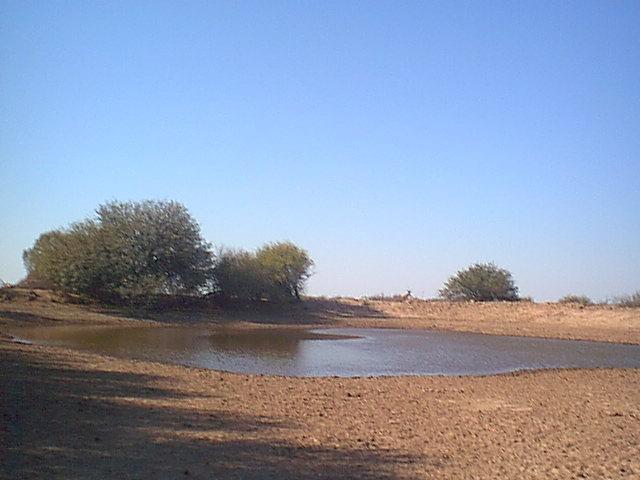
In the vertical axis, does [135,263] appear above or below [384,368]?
above

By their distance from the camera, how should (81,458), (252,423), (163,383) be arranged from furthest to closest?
(163,383) < (252,423) < (81,458)

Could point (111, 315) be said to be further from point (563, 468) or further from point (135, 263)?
point (563, 468)

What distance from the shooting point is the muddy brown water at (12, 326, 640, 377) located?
22.5m

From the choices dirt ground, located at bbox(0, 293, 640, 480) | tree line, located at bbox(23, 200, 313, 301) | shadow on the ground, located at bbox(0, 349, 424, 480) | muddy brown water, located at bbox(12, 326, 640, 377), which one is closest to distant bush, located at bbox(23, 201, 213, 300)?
tree line, located at bbox(23, 200, 313, 301)

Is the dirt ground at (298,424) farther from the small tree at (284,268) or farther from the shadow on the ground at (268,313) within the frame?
the small tree at (284,268)

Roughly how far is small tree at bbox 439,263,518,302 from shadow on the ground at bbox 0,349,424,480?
5753cm

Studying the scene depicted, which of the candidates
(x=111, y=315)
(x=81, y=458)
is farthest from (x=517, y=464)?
(x=111, y=315)

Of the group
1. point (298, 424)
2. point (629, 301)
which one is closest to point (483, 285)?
point (629, 301)

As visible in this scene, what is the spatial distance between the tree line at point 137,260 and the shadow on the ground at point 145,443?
29770mm

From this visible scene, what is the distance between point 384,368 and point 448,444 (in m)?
12.6

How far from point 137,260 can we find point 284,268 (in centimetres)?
1598

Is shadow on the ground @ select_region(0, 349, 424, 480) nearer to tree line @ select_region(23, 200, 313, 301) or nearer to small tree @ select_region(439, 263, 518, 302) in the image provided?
tree line @ select_region(23, 200, 313, 301)

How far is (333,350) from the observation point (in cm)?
2900

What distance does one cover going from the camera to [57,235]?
45.1 m
